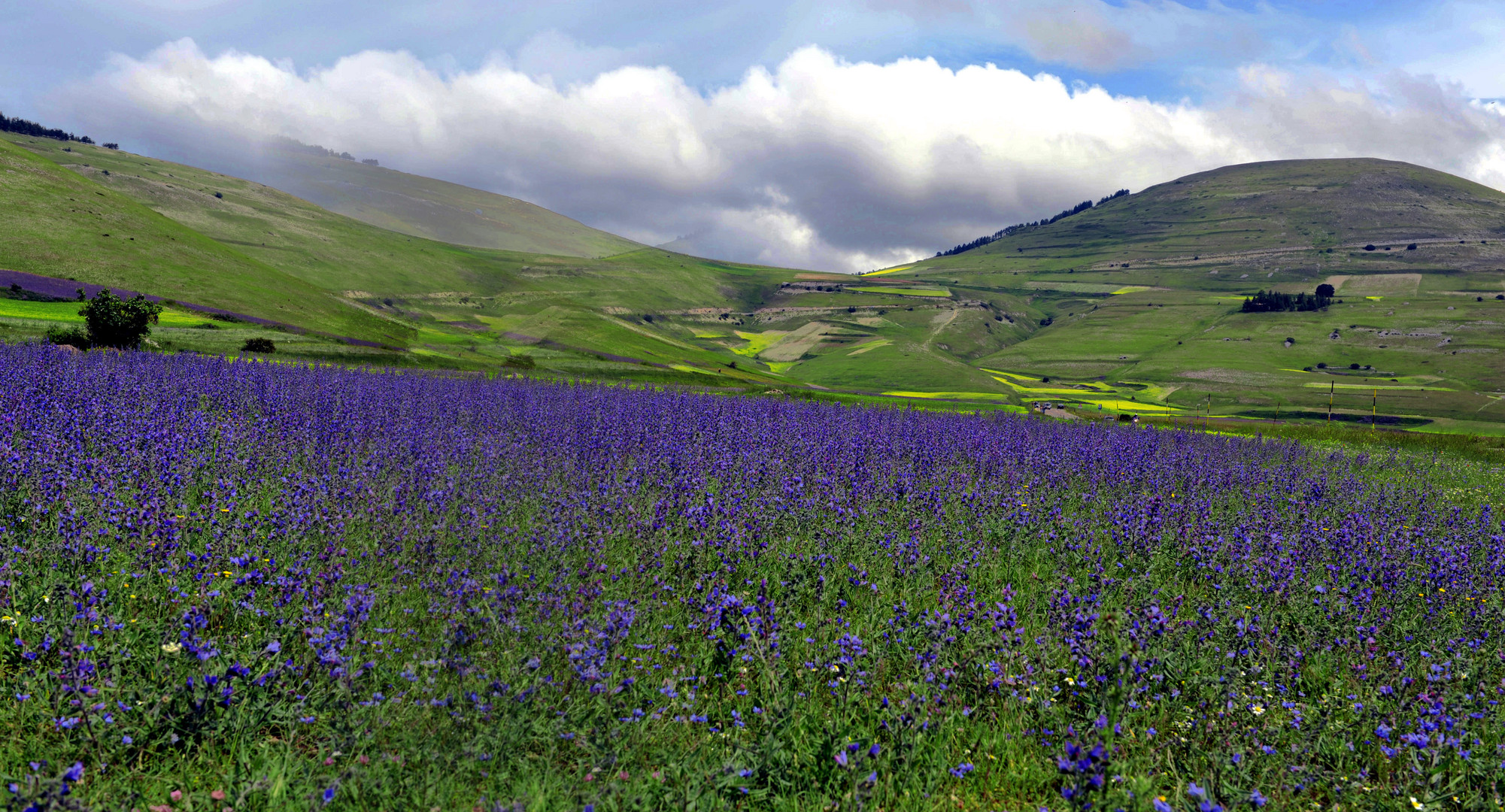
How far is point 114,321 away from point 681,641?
45.0m

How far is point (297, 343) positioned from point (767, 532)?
59506 mm

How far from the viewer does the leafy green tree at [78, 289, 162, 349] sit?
37.0 metres

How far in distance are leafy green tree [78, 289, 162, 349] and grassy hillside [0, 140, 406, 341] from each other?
37061mm

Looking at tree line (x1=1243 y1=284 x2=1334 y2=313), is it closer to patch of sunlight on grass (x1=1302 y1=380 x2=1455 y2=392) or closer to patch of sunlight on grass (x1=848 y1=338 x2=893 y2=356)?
patch of sunlight on grass (x1=1302 y1=380 x2=1455 y2=392)

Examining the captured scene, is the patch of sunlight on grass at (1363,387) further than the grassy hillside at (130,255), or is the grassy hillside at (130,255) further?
the patch of sunlight on grass at (1363,387)

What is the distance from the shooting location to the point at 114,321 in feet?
122

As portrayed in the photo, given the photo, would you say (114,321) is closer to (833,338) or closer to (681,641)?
(681,641)

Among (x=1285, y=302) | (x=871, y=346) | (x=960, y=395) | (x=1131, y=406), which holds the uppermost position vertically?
(x=1285, y=302)

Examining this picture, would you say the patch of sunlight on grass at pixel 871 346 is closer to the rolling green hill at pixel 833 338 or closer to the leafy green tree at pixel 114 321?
the rolling green hill at pixel 833 338

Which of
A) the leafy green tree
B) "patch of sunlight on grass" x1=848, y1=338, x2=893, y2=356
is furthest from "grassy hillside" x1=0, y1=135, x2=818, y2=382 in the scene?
the leafy green tree

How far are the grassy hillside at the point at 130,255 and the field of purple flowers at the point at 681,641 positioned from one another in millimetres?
78238

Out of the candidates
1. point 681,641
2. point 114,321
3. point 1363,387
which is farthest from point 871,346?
point 681,641

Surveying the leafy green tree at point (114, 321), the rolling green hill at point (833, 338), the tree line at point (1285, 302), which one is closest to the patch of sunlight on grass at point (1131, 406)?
the rolling green hill at point (833, 338)

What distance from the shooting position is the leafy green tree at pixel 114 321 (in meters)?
37.0
